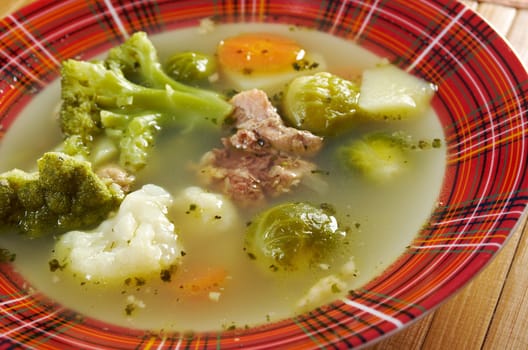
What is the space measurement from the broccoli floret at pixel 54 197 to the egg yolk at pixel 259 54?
1.26 meters

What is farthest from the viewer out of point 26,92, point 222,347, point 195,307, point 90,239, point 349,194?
point 26,92

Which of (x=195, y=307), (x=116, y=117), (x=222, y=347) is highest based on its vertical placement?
(x=116, y=117)

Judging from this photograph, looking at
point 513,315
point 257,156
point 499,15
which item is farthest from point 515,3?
point 513,315

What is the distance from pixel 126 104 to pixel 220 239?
1.07 meters

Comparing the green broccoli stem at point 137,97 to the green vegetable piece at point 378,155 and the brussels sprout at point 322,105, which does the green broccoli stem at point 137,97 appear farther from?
the green vegetable piece at point 378,155

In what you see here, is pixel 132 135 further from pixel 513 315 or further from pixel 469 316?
pixel 513 315

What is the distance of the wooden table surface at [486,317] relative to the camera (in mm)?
2412

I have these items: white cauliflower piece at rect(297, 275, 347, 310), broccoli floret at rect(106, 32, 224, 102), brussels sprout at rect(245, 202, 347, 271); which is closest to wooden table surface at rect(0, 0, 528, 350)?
white cauliflower piece at rect(297, 275, 347, 310)

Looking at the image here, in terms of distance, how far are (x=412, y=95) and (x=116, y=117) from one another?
167cm

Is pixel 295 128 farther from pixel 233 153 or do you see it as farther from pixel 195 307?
pixel 195 307

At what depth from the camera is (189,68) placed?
3650 mm

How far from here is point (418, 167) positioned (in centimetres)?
301

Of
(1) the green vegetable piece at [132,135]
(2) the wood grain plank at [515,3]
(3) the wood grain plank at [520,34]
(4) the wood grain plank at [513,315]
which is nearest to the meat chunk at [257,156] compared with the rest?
(1) the green vegetable piece at [132,135]

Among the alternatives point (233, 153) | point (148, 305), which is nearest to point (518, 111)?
point (233, 153)
